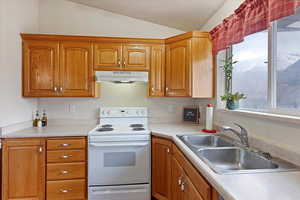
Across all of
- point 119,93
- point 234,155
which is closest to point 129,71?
point 119,93

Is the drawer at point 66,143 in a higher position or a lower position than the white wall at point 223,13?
lower

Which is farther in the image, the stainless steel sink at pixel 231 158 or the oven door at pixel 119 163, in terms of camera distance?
the oven door at pixel 119 163

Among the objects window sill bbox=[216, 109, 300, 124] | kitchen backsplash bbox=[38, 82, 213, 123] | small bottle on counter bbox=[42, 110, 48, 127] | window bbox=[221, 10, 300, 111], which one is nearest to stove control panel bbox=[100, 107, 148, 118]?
kitchen backsplash bbox=[38, 82, 213, 123]

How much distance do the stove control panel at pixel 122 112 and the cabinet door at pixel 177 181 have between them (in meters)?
1.05

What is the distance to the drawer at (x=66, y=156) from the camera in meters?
2.18

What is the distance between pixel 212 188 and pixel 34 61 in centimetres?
252

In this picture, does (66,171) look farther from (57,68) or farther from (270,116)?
(270,116)

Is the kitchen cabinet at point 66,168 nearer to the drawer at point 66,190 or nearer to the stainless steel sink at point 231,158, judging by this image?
the drawer at point 66,190

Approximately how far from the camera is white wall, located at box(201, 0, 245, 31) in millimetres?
1955

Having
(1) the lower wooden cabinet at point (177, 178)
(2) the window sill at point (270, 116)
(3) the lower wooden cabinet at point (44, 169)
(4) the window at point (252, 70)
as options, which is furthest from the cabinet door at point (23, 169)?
(4) the window at point (252, 70)

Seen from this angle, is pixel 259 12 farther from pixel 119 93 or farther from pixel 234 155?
pixel 119 93

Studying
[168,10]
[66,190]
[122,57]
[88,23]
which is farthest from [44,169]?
[168,10]

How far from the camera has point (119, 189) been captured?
7.46ft

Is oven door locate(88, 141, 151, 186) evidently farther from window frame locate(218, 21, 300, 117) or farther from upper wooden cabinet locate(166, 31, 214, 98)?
window frame locate(218, 21, 300, 117)
